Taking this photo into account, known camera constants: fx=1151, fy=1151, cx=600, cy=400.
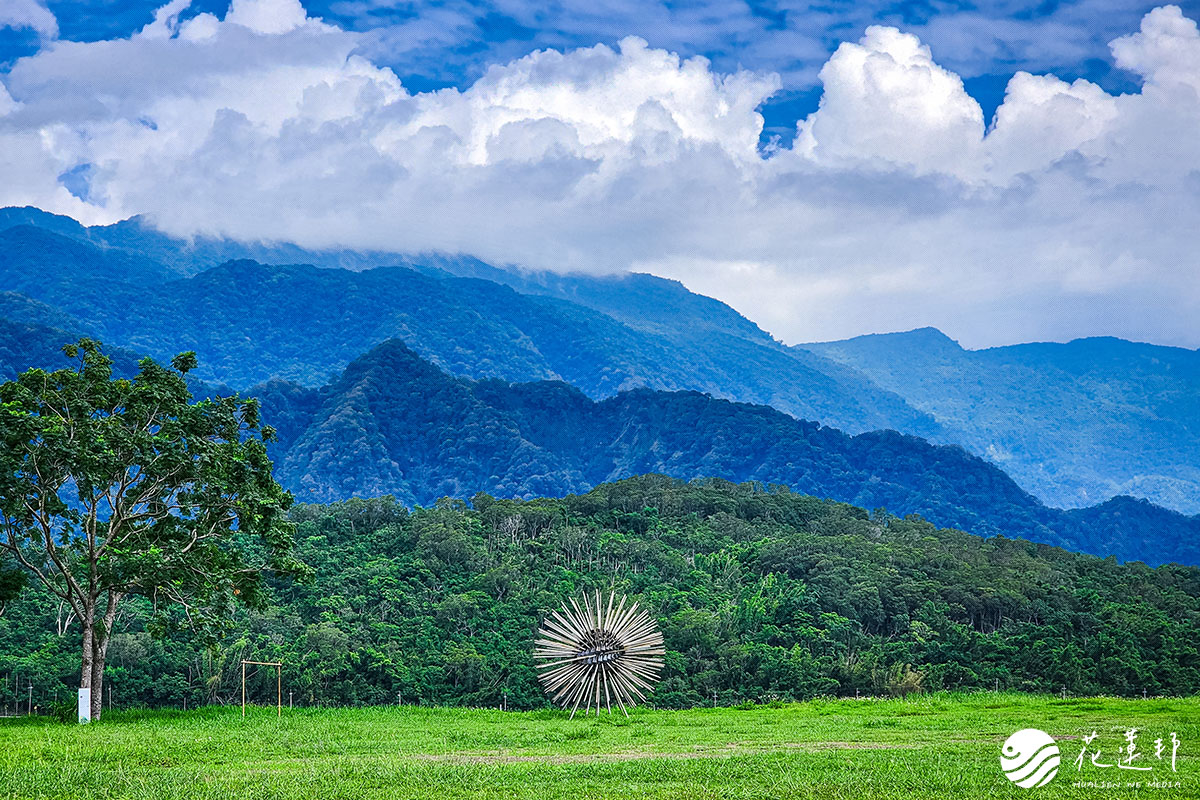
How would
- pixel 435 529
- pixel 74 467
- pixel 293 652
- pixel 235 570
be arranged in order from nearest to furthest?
pixel 74 467 < pixel 235 570 < pixel 293 652 < pixel 435 529

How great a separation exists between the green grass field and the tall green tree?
3.55 metres

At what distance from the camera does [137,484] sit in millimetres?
32375

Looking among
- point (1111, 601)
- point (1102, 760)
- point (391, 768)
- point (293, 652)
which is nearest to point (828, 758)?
point (1102, 760)

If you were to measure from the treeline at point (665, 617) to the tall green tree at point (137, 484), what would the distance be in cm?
196

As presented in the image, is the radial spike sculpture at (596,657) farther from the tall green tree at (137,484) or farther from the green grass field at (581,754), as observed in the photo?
the tall green tree at (137,484)

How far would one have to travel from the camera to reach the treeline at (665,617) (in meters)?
45.6

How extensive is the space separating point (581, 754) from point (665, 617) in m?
28.8

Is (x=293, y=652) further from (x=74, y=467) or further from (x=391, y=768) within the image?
(x=391, y=768)

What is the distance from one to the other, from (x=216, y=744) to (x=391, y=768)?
17.8 feet

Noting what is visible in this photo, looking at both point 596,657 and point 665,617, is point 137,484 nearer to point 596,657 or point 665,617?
point 596,657

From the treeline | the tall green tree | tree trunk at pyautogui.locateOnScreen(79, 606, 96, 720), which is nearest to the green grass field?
tree trunk at pyautogui.locateOnScreen(79, 606, 96, 720)

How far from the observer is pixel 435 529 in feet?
203

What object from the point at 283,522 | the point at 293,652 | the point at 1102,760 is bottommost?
the point at 1102,760

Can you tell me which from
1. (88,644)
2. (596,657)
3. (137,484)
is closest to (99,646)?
(88,644)
